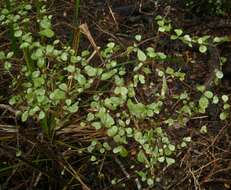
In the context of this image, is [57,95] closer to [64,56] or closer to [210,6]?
[64,56]

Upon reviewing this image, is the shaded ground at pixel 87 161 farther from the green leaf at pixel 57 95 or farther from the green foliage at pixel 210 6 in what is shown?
the green foliage at pixel 210 6

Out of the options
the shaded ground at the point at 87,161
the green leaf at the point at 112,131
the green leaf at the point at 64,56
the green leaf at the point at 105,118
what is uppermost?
the green leaf at the point at 64,56

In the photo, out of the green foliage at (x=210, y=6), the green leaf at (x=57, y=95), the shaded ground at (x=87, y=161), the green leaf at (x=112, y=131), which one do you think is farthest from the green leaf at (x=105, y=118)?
the green foliage at (x=210, y=6)

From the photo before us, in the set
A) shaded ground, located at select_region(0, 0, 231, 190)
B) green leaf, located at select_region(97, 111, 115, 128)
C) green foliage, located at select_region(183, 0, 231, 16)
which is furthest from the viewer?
→ green foliage, located at select_region(183, 0, 231, 16)

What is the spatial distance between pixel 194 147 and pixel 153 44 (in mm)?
805

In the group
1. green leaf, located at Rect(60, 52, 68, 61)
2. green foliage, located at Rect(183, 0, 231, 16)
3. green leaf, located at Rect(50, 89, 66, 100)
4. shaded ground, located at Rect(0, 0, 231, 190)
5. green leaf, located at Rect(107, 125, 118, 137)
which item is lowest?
shaded ground, located at Rect(0, 0, 231, 190)

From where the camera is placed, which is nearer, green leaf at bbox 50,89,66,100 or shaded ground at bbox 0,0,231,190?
green leaf at bbox 50,89,66,100

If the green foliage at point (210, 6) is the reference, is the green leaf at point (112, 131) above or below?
above

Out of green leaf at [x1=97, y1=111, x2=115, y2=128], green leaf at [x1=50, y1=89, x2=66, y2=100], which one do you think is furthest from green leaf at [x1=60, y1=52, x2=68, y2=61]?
green leaf at [x1=97, y1=111, x2=115, y2=128]

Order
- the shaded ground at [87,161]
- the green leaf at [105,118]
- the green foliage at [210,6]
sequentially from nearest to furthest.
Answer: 1. the green leaf at [105,118]
2. the shaded ground at [87,161]
3. the green foliage at [210,6]

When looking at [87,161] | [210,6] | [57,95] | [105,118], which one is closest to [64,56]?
[57,95]

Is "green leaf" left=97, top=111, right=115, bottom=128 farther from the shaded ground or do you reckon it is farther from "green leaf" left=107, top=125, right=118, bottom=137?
the shaded ground

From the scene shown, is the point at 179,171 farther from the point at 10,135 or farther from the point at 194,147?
the point at 10,135

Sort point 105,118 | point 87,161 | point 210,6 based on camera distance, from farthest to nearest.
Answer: point 210,6
point 87,161
point 105,118
